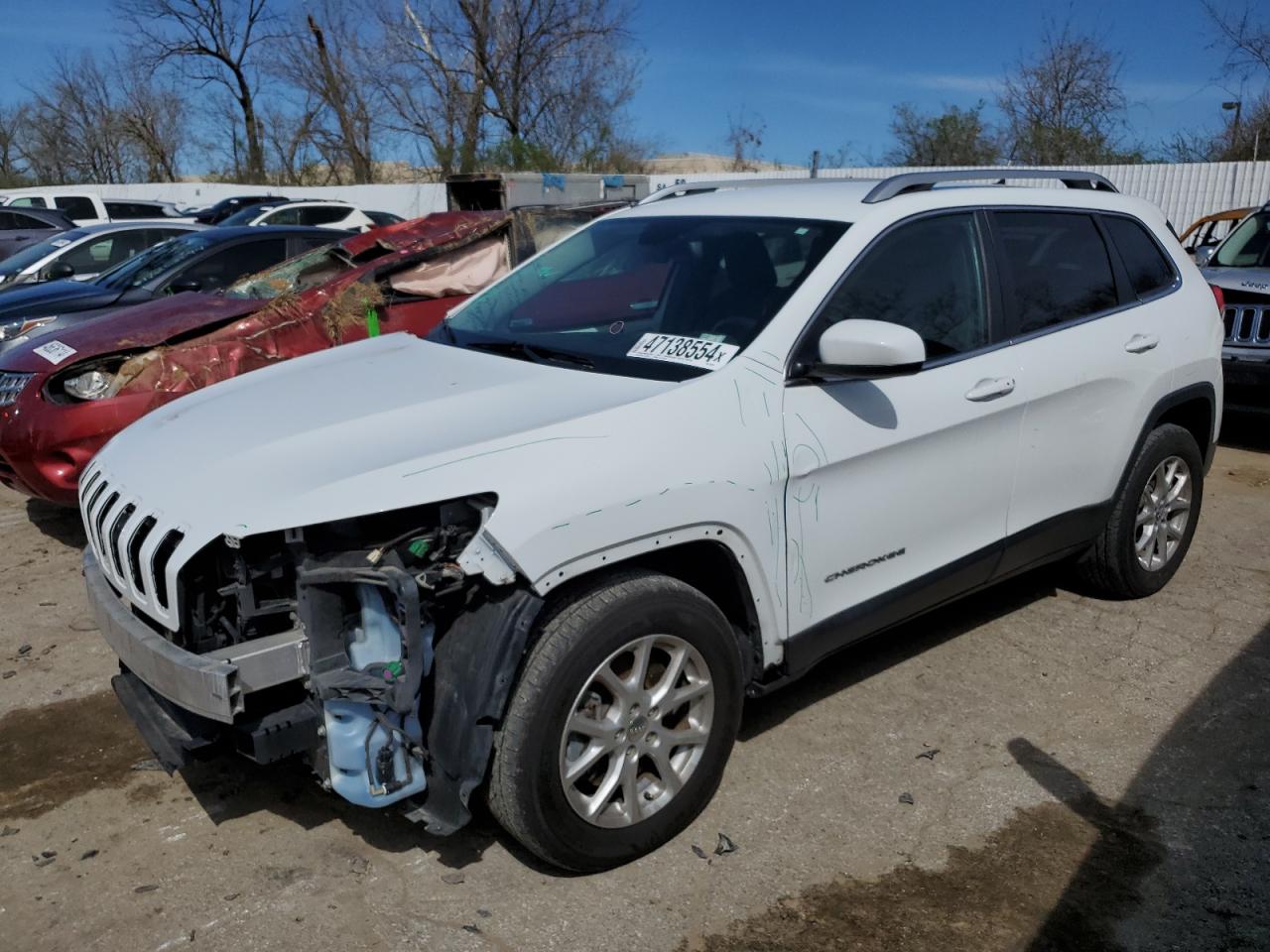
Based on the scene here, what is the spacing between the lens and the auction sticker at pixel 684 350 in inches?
125

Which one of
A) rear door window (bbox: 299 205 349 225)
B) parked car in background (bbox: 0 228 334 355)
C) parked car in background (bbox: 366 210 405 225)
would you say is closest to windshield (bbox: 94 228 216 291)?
parked car in background (bbox: 0 228 334 355)

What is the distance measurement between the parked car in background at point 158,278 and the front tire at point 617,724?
577 centimetres

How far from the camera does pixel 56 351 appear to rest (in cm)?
557

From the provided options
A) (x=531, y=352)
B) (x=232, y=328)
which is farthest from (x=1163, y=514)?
(x=232, y=328)

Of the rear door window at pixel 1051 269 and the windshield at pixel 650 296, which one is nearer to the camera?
the windshield at pixel 650 296

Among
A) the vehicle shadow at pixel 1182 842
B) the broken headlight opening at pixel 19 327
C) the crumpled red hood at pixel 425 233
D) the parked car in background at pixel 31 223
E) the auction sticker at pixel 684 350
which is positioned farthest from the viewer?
the parked car in background at pixel 31 223

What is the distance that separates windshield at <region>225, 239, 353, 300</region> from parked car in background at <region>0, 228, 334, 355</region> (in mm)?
839

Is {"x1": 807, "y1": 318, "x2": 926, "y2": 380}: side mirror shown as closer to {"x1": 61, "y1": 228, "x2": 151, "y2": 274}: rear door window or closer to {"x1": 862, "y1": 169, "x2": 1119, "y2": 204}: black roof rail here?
{"x1": 862, "y1": 169, "x2": 1119, "y2": 204}: black roof rail

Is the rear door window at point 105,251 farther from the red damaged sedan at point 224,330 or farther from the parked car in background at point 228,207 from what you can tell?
the parked car in background at point 228,207

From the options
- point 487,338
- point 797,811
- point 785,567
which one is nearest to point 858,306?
point 785,567

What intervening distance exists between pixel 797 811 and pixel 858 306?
1601 mm

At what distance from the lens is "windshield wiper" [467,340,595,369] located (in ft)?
11.3

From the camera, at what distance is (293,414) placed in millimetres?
3244

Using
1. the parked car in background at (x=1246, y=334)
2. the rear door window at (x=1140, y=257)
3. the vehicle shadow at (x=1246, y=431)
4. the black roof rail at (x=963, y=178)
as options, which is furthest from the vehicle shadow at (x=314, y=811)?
the vehicle shadow at (x=1246, y=431)
